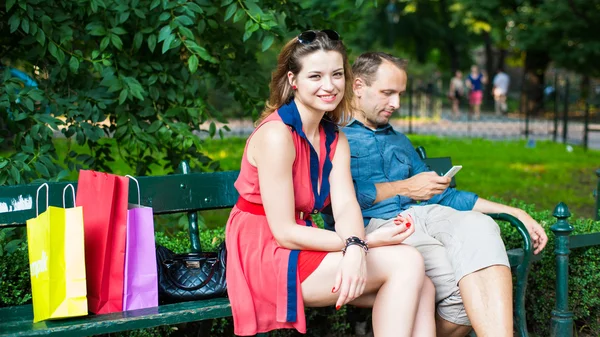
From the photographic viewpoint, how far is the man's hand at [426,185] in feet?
12.6

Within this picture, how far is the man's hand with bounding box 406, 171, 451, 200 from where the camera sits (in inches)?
151

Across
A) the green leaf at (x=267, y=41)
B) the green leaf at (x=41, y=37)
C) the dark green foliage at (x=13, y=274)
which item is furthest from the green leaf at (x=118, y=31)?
the dark green foliage at (x=13, y=274)

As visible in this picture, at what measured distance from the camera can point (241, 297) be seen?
3207 mm

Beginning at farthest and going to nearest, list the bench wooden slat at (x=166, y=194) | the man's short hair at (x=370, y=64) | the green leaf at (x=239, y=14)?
the green leaf at (x=239, y=14), the man's short hair at (x=370, y=64), the bench wooden slat at (x=166, y=194)

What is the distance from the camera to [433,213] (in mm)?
3861

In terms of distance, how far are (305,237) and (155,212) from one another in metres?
0.98

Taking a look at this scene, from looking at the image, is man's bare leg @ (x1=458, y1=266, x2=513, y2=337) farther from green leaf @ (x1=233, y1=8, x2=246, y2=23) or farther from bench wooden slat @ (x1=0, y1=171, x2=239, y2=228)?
green leaf @ (x1=233, y1=8, x2=246, y2=23)

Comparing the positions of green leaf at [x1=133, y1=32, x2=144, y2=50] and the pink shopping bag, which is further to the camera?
green leaf at [x1=133, y1=32, x2=144, y2=50]

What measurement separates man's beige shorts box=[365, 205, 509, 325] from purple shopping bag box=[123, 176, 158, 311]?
1.12 m

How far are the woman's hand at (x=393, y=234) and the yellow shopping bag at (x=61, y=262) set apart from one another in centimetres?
113

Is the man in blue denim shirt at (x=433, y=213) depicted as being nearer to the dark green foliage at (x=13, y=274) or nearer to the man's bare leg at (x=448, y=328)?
the man's bare leg at (x=448, y=328)

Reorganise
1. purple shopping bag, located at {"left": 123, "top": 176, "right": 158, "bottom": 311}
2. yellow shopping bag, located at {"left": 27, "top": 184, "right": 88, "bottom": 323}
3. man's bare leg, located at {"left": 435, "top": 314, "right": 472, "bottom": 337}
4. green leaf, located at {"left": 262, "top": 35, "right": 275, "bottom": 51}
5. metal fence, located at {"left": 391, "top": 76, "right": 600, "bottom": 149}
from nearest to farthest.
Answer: yellow shopping bag, located at {"left": 27, "top": 184, "right": 88, "bottom": 323}
purple shopping bag, located at {"left": 123, "top": 176, "right": 158, "bottom": 311}
man's bare leg, located at {"left": 435, "top": 314, "right": 472, "bottom": 337}
green leaf, located at {"left": 262, "top": 35, "right": 275, "bottom": 51}
metal fence, located at {"left": 391, "top": 76, "right": 600, "bottom": 149}

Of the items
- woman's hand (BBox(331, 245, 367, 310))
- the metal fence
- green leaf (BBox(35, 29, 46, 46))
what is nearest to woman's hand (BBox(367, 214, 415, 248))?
woman's hand (BBox(331, 245, 367, 310))

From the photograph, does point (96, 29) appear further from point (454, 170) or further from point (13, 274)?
point (454, 170)
